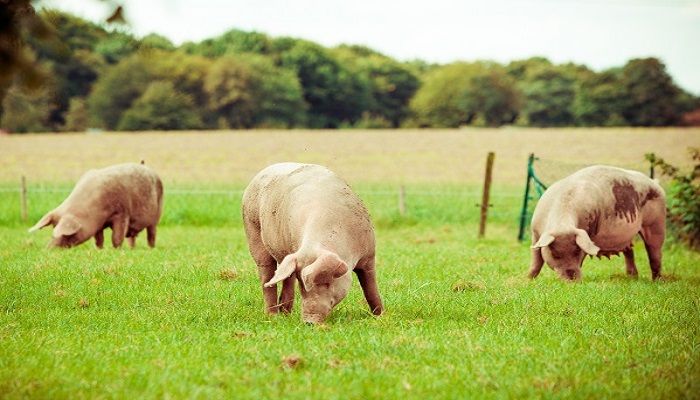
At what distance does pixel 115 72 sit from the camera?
236 ft

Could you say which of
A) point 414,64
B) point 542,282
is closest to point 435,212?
point 542,282

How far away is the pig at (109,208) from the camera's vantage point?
16531 mm

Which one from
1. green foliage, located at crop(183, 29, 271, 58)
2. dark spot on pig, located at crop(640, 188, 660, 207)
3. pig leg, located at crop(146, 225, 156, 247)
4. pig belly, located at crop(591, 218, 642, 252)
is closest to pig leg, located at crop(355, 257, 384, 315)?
pig belly, located at crop(591, 218, 642, 252)

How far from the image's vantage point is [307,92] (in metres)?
89.4

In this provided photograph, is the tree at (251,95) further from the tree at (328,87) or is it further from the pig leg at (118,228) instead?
the pig leg at (118,228)

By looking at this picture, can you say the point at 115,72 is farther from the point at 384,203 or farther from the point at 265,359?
the point at 265,359

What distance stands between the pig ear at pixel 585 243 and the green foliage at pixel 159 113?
62.2 meters

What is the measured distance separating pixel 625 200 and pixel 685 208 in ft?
19.0

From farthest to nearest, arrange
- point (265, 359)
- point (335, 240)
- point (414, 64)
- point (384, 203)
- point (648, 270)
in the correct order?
point (414, 64) < point (384, 203) < point (648, 270) < point (335, 240) < point (265, 359)

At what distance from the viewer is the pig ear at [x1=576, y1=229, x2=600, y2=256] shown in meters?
11.8

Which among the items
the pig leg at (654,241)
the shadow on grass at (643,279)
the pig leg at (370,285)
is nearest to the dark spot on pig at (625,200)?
the pig leg at (654,241)

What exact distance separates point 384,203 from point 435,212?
190 cm

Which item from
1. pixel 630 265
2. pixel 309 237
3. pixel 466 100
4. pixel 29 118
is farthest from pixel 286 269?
pixel 466 100

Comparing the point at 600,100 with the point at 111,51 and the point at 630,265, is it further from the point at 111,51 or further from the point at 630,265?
the point at 630,265
